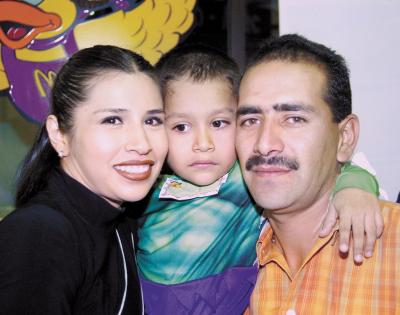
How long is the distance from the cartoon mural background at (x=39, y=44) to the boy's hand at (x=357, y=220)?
3.58ft

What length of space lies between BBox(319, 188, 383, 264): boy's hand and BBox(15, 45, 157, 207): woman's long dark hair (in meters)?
0.67

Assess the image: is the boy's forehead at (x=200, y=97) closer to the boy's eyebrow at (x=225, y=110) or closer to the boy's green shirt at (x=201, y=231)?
the boy's eyebrow at (x=225, y=110)

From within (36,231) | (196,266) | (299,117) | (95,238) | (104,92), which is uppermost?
(104,92)

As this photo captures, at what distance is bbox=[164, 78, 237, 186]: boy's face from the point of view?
1.60 m

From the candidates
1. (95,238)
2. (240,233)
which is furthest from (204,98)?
(95,238)

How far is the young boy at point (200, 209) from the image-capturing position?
1.53 m

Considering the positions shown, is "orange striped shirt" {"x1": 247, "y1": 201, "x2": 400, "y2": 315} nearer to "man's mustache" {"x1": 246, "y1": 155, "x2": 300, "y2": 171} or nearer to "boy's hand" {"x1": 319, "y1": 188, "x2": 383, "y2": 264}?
"boy's hand" {"x1": 319, "y1": 188, "x2": 383, "y2": 264}

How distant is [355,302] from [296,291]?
17 cm

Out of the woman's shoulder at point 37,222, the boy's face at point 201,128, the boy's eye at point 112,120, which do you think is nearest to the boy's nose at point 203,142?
the boy's face at point 201,128

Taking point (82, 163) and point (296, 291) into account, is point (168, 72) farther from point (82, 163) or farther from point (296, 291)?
point (296, 291)

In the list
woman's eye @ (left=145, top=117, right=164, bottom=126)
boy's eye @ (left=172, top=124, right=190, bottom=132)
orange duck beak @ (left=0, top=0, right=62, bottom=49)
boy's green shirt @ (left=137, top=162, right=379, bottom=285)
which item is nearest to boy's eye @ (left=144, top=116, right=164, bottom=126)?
woman's eye @ (left=145, top=117, right=164, bottom=126)

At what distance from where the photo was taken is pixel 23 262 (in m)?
1.06

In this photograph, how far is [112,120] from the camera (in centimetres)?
132

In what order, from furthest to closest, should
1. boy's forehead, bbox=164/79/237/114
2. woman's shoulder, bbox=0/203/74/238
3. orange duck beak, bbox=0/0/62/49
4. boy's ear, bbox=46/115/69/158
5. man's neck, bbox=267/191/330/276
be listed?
1. orange duck beak, bbox=0/0/62/49
2. boy's forehead, bbox=164/79/237/114
3. man's neck, bbox=267/191/330/276
4. boy's ear, bbox=46/115/69/158
5. woman's shoulder, bbox=0/203/74/238
